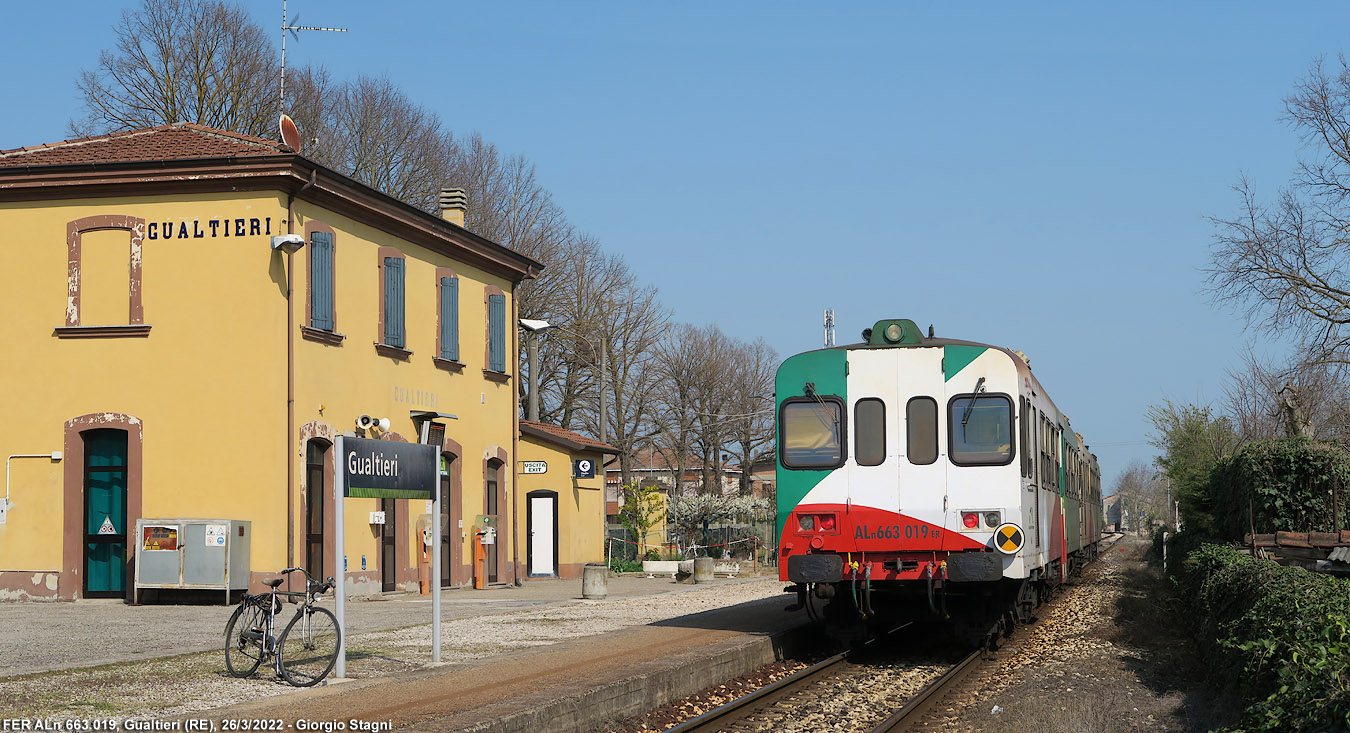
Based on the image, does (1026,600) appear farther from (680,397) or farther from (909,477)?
(680,397)

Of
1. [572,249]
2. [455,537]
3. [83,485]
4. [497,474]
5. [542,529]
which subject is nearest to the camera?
[83,485]

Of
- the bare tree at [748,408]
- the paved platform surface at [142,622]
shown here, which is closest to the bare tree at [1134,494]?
the bare tree at [748,408]

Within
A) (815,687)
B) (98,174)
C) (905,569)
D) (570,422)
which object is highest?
(98,174)

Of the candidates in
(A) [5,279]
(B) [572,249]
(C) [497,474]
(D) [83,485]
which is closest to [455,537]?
(C) [497,474]

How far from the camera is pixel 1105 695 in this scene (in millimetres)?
10797

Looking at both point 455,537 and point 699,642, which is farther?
point 455,537

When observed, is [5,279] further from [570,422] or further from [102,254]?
[570,422]

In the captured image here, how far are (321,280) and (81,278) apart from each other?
3.61 m

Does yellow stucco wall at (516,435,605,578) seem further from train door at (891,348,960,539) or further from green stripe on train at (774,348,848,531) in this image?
train door at (891,348,960,539)

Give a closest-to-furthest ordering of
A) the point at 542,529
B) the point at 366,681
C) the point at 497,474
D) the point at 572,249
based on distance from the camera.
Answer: the point at 366,681
the point at 497,474
the point at 542,529
the point at 572,249

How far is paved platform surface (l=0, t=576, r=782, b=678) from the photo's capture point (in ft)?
40.6

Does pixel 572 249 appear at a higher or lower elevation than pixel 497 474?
higher

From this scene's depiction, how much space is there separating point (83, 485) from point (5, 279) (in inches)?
138

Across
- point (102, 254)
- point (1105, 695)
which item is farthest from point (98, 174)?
point (1105, 695)
